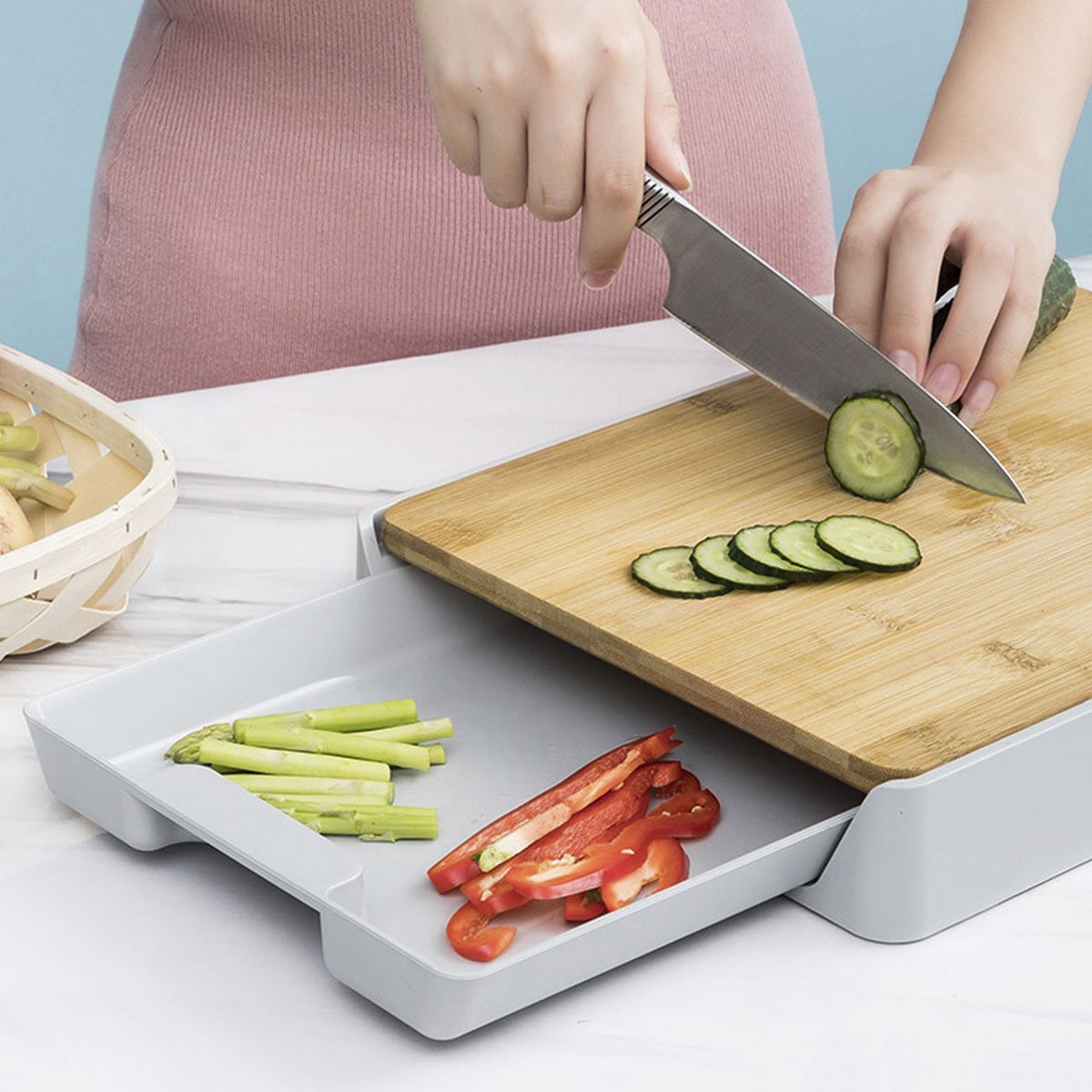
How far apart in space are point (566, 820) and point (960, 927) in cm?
25

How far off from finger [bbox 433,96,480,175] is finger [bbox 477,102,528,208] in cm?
1

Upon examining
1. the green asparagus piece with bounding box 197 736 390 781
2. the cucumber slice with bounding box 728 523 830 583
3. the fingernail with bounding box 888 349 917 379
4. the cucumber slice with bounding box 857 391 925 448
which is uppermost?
the fingernail with bounding box 888 349 917 379

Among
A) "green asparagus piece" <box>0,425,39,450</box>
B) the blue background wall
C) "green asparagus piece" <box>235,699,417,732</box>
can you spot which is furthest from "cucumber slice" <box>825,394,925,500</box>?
the blue background wall

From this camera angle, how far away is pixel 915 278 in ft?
5.05

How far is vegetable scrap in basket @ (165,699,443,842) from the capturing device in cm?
112

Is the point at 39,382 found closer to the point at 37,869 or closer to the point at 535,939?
the point at 37,869

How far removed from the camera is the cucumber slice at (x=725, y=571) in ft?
4.14

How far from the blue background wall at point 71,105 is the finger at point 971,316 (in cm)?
364

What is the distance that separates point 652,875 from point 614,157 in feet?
1.80

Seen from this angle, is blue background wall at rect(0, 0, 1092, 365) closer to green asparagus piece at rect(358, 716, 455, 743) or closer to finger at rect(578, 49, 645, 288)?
finger at rect(578, 49, 645, 288)

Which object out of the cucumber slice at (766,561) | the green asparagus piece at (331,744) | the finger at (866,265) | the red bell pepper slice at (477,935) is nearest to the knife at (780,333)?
the finger at (866,265)

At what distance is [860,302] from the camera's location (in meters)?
1.60

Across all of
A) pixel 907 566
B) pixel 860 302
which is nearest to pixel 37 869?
pixel 907 566

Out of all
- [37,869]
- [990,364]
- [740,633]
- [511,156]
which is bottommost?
[37,869]
